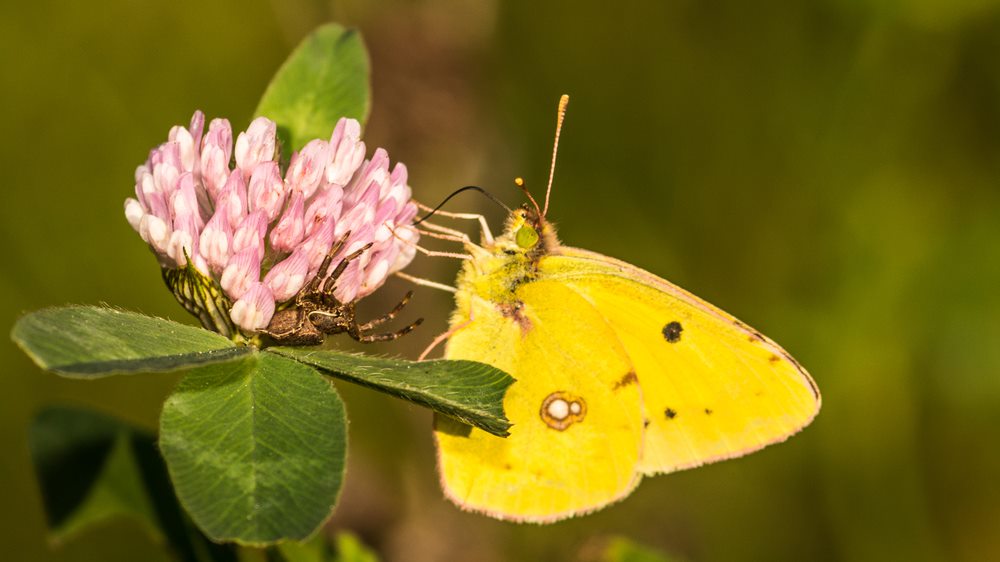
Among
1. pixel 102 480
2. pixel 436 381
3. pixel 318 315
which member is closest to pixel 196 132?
pixel 318 315

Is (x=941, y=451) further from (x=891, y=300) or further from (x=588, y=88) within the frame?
(x=588, y=88)

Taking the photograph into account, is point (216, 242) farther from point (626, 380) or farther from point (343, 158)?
point (626, 380)

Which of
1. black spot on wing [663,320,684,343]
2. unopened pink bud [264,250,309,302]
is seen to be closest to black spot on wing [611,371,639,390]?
black spot on wing [663,320,684,343]

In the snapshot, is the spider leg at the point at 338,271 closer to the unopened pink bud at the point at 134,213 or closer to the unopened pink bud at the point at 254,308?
the unopened pink bud at the point at 254,308

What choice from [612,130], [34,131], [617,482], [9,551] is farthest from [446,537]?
[34,131]

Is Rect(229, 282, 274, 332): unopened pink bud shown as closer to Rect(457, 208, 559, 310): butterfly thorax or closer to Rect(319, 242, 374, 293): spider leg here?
Rect(319, 242, 374, 293): spider leg

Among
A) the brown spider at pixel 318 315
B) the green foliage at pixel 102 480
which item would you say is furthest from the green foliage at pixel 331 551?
the brown spider at pixel 318 315

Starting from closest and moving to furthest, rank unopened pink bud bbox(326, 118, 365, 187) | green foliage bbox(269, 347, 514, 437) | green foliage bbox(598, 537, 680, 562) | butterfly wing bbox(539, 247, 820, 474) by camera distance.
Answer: green foliage bbox(269, 347, 514, 437)
unopened pink bud bbox(326, 118, 365, 187)
butterfly wing bbox(539, 247, 820, 474)
green foliage bbox(598, 537, 680, 562)
